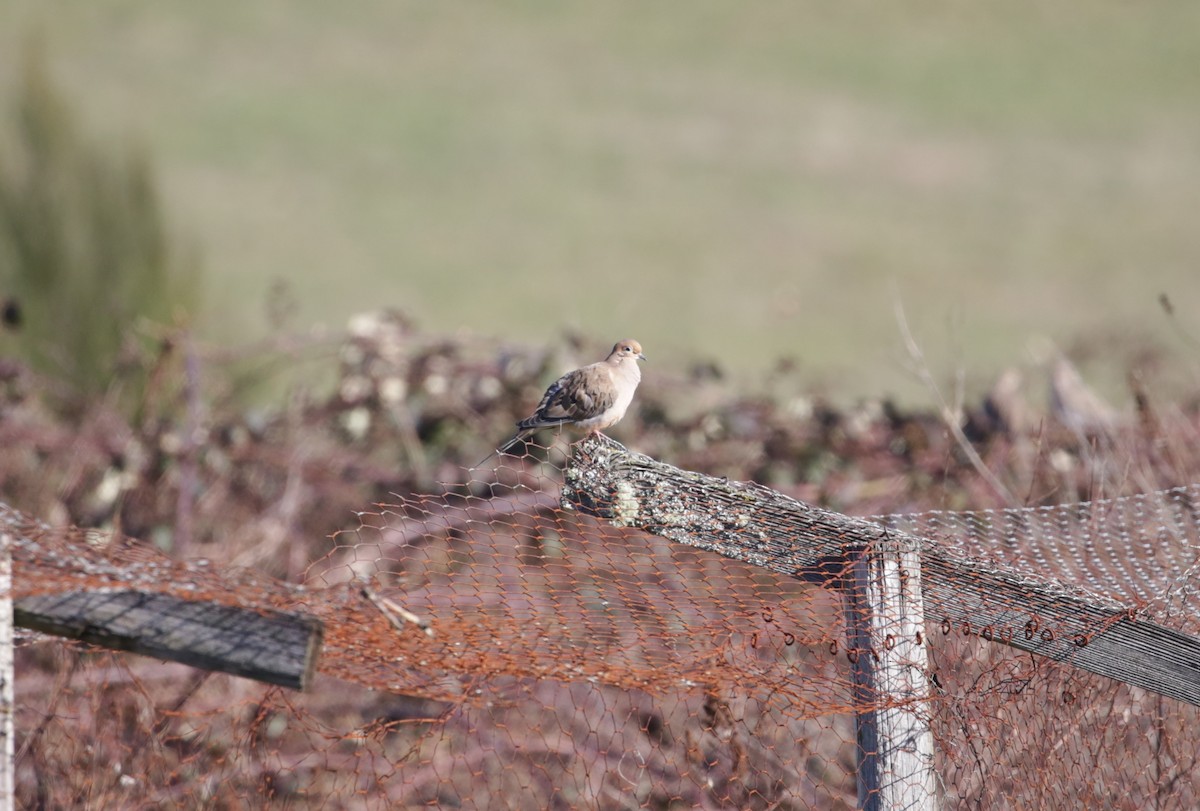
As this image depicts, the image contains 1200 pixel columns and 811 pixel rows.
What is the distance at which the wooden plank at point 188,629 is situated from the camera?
253cm

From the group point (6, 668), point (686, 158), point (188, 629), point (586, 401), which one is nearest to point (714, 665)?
point (188, 629)

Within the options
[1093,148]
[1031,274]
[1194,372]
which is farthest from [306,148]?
[1194,372]

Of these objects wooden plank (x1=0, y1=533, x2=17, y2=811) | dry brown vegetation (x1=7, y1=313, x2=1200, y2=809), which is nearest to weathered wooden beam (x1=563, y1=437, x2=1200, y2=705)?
dry brown vegetation (x1=7, y1=313, x2=1200, y2=809)

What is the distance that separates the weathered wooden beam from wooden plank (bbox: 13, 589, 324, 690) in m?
0.59

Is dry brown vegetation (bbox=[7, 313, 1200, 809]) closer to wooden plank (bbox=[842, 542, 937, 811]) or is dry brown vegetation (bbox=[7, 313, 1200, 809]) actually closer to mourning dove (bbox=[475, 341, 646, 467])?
wooden plank (bbox=[842, 542, 937, 811])

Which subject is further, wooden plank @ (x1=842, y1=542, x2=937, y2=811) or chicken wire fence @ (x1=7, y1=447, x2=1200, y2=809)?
chicken wire fence @ (x1=7, y1=447, x2=1200, y2=809)

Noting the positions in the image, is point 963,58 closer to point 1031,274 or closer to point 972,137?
point 972,137

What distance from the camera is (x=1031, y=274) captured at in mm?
19875

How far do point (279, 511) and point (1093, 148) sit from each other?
20.7 metres

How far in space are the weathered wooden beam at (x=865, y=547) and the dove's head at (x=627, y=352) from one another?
1.55 meters

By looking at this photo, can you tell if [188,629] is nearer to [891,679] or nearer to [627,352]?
[891,679]

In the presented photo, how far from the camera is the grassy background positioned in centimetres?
1850

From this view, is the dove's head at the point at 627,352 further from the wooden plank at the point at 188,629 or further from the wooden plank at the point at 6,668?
the wooden plank at the point at 6,668

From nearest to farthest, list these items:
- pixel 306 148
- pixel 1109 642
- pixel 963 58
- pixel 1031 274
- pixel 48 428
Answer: pixel 1109 642 → pixel 48 428 → pixel 1031 274 → pixel 306 148 → pixel 963 58
